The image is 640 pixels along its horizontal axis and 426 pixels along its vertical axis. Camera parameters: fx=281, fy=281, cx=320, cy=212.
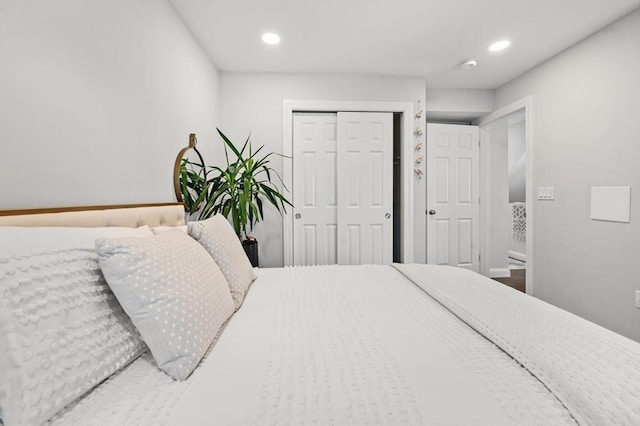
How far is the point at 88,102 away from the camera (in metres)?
1.24

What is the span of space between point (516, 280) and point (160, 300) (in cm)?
470

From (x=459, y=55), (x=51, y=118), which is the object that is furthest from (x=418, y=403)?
(x=459, y=55)

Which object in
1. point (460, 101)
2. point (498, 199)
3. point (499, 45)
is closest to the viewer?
point (499, 45)

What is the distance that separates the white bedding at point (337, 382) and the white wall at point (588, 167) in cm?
223

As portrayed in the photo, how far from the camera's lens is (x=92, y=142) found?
1.27 metres

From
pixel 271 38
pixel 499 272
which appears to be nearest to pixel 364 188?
pixel 271 38

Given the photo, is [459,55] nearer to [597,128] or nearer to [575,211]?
[597,128]

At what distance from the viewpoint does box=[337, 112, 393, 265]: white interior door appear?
330 centimetres

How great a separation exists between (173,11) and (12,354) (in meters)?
2.38

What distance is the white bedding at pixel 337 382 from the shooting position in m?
0.58

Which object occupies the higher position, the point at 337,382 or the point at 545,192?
the point at 545,192

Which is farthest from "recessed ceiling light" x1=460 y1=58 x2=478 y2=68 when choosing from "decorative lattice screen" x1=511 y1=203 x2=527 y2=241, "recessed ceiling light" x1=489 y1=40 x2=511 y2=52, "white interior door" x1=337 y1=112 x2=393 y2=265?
"decorative lattice screen" x1=511 y1=203 x2=527 y2=241

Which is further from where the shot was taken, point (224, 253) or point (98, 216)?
point (224, 253)

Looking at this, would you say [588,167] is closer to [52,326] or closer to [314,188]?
[314,188]
